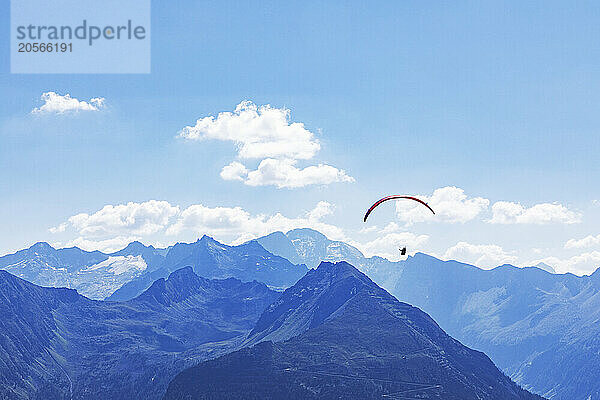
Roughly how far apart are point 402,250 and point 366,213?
12262 mm

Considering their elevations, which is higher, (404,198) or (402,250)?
(404,198)

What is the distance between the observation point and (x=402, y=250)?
141750 mm

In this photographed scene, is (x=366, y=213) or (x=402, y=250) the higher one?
(x=366, y=213)

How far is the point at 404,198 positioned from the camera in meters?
147

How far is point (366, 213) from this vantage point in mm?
145000

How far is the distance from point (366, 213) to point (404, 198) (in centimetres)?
1025

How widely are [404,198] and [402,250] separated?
13.3m
